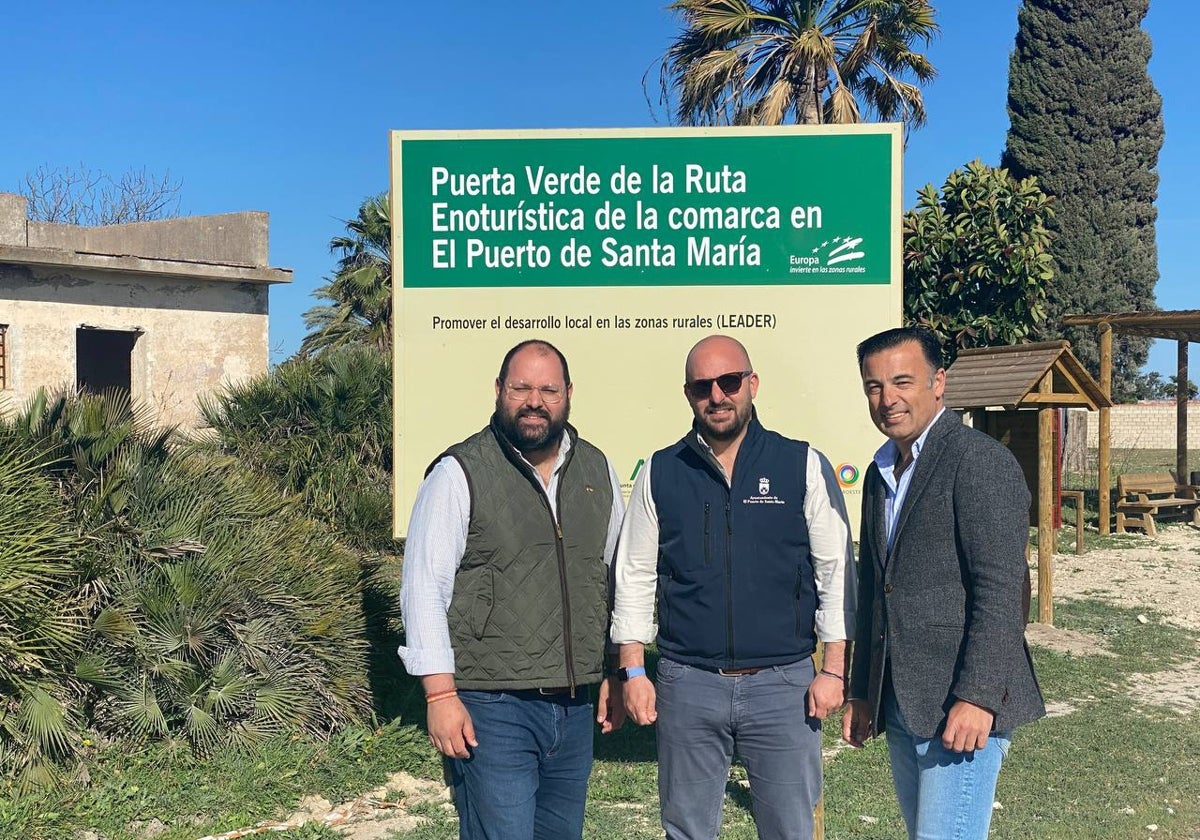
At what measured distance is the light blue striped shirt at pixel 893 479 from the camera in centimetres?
304

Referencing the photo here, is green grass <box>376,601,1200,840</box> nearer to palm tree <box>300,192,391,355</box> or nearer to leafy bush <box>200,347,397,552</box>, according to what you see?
leafy bush <box>200,347,397,552</box>

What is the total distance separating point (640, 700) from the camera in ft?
10.9

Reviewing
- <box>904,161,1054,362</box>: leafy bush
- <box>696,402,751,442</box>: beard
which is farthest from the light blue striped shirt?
<box>904,161,1054,362</box>: leafy bush

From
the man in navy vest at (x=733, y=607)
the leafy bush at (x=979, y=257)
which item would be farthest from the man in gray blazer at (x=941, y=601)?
the leafy bush at (x=979, y=257)

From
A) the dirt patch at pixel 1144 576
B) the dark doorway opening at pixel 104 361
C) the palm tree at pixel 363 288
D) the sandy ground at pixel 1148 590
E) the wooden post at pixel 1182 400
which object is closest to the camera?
the sandy ground at pixel 1148 590

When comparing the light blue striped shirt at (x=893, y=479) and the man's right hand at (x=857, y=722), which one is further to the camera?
the man's right hand at (x=857, y=722)

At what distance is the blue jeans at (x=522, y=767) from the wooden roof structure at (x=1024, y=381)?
6.74m

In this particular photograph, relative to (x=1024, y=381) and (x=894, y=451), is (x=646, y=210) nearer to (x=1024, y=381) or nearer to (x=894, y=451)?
(x=894, y=451)

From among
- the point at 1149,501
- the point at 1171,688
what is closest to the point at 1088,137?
the point at 1149,501

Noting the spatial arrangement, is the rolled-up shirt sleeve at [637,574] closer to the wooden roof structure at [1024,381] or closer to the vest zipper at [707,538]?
the vest zipper at [707,538]

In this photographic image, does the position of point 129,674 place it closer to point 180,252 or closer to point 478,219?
point 478,219

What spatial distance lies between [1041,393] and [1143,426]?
112ft

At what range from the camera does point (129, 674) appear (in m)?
5.34

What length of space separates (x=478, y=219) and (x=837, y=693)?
293 centimetres
